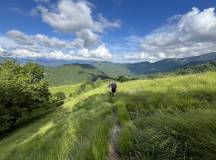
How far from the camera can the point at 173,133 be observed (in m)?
4.34

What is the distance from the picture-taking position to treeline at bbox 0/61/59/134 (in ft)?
149

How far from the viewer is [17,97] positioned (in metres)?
48.5

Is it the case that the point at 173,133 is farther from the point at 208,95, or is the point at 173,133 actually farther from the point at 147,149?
the point at 208,95

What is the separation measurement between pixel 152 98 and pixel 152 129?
12866mm

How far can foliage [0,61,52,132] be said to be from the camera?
45484mm

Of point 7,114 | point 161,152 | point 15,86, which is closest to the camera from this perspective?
point 161,152

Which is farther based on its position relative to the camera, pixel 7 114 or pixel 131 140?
pixel 7 114

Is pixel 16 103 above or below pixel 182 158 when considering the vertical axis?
below

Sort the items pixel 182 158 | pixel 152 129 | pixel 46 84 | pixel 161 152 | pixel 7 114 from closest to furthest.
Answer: pixel 182 158 → pixel 161 152 → pixel 152 129 → pixel 7 114 → pixel 46 84

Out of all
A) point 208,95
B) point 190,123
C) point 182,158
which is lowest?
point 208,95

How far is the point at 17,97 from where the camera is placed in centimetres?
4853

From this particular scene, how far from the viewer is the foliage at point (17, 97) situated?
45484mm

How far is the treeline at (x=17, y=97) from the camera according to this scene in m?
45.5

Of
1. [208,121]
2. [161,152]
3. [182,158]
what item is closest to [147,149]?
[161,152]
